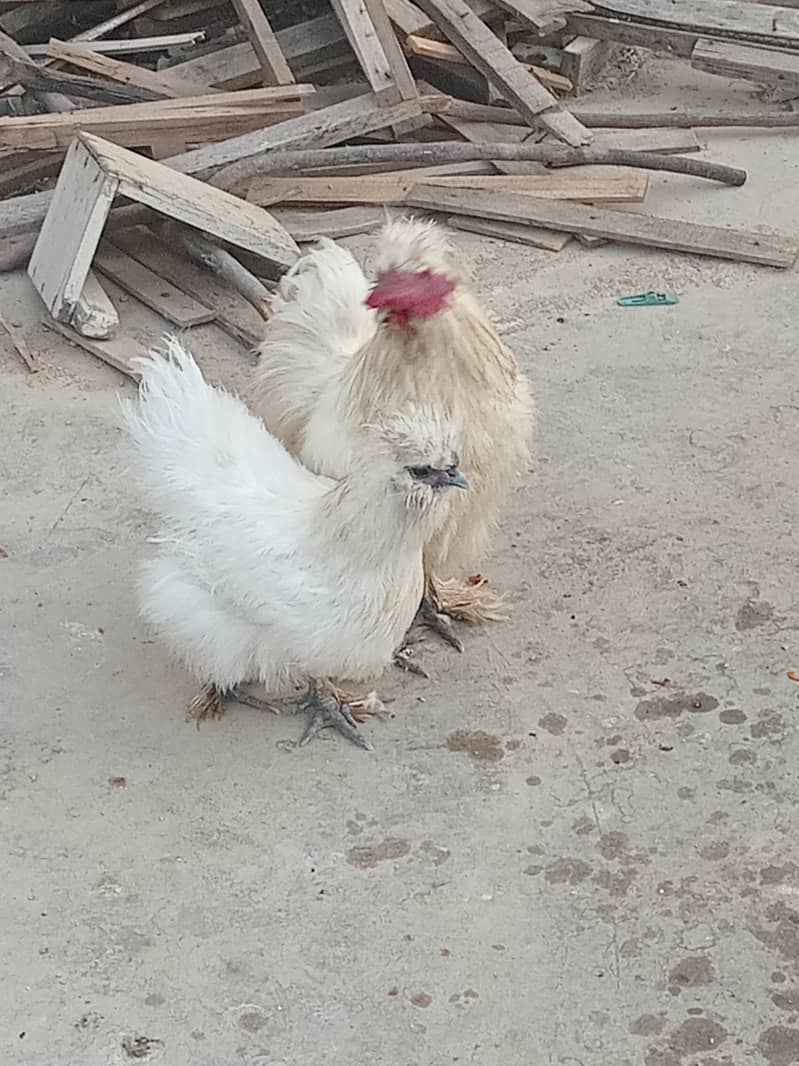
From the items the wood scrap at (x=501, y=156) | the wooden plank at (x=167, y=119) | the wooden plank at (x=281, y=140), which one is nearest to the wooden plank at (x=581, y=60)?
the wood scrap at (x=501, y=156)

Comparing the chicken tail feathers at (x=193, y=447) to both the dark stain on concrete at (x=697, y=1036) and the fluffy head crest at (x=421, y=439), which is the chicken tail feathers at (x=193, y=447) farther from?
the dark stain on concrete at (x=697, y=1036)

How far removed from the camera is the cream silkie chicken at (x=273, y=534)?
10.9ft

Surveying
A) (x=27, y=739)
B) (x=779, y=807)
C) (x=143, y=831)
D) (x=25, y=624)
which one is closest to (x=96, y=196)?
(x=25, y=624)

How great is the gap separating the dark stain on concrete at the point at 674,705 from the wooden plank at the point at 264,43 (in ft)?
12.9

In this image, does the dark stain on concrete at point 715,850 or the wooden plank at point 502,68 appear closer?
the dark stain on concrete at point 715,850

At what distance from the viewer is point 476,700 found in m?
3.87

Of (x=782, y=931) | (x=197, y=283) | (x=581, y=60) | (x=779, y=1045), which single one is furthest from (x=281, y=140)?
(x=779, y=1045)

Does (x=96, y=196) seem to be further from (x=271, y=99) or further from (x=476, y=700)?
(x=476, y=700)

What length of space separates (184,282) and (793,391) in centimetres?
241

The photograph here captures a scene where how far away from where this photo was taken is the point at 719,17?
23.4 feet

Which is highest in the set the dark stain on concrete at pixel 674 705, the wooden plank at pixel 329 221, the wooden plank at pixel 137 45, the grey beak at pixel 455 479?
the grey beak at pixel 455 479

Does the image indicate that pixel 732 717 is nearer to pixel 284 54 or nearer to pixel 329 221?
pixel 329 221

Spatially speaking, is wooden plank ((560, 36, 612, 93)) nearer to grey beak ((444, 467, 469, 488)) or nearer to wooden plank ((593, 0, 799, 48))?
wooden plank ((593, 0, 799, 48))

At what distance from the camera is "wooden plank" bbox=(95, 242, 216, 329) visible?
5.52 metres
